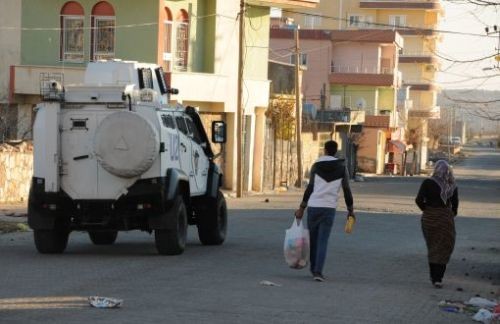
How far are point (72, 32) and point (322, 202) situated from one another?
2747 centimetres

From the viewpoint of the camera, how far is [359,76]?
84.7 meters

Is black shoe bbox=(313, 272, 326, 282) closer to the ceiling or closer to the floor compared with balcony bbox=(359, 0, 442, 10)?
closer to the floor

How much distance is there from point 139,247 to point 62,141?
10.4 feet

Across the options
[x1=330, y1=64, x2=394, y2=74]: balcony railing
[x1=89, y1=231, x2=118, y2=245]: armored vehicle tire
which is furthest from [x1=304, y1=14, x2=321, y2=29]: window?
[x1=89, y1=231, x2=118, y2=245]: armored vehicle tire

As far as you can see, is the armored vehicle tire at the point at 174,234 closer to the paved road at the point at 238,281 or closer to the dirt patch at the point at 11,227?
the paved road at the point at 238,281

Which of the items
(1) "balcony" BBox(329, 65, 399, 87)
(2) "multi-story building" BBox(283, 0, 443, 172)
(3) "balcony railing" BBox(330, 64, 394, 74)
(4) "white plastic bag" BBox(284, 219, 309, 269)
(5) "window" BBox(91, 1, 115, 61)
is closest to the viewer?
(4) "white plastic bag" BBox(284, 219, 309, 269)

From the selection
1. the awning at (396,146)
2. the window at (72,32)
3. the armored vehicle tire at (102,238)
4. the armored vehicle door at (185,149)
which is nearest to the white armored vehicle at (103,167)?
the armored vehicle door at (185,149)

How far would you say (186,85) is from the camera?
41156mm

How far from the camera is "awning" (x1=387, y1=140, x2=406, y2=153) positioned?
9606 centimetres

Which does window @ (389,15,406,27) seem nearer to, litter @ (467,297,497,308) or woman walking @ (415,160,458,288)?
woman walking @ (415,160,458,288)

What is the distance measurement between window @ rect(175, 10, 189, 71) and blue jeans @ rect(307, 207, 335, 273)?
2715 cm

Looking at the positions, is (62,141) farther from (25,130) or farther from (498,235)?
(25,130)

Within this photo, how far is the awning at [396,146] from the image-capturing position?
96.1m

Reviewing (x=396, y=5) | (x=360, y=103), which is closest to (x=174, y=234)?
(x=360, y=103)
